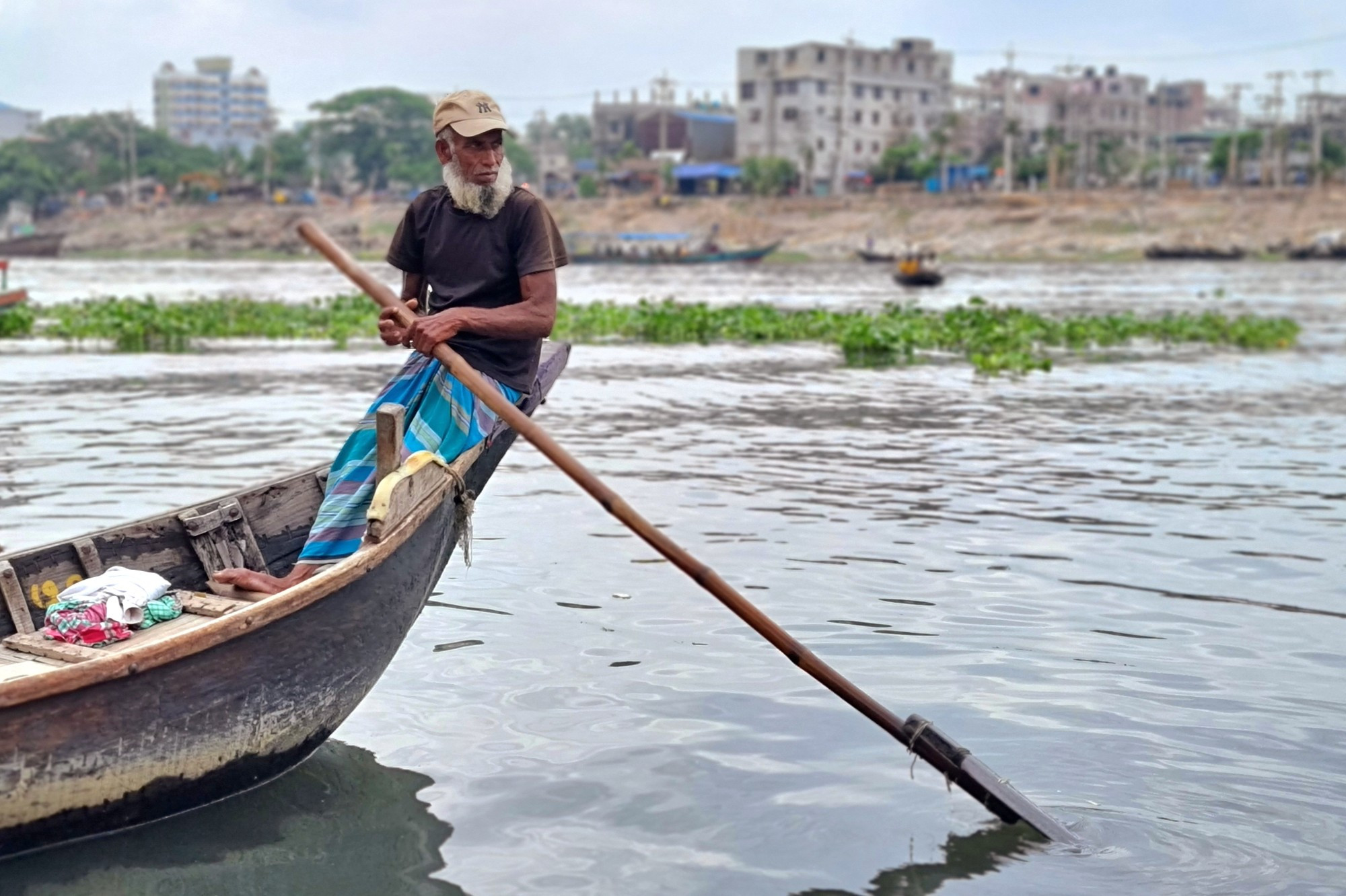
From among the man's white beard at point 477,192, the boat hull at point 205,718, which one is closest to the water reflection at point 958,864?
the boat hull at point 205,718

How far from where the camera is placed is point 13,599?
4.22 meters

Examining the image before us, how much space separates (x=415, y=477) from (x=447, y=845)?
1005 millimetres

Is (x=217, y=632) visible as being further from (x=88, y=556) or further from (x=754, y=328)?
(x=754, y=328)

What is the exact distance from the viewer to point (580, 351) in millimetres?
17562

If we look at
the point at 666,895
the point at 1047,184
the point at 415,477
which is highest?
the point at 1047,184

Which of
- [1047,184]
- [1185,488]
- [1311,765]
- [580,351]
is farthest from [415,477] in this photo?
[1047,184]

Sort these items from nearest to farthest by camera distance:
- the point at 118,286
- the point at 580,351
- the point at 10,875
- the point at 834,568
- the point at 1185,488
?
the point at 10,875 < the point at 834,568 < the point at 1185,488 < the point at 580,351 < the point at 118,286

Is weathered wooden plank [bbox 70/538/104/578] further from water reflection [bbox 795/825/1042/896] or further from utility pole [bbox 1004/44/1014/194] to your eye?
utility pole [bbox 1004/44/1014/194]

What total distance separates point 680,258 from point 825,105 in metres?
26.2

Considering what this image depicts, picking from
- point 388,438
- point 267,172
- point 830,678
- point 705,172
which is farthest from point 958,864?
point 267,172

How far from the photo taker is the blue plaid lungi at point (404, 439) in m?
4.44

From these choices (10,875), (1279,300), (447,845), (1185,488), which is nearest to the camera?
(10,875)

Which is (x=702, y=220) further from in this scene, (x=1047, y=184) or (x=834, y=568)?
(x=834, y=568)

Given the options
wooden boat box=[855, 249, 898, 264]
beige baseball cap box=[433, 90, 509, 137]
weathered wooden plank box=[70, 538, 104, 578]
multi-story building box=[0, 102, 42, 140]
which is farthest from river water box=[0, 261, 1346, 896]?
multi-story building box=[0, 102, 42, 140]
